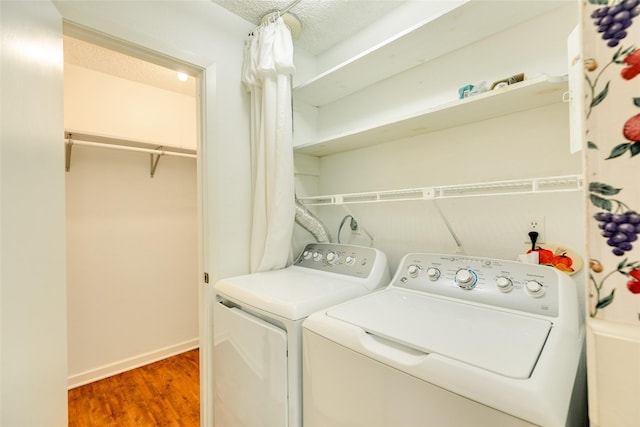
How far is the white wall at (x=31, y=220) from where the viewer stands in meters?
0.67

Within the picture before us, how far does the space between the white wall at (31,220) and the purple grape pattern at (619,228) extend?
124 centimetres

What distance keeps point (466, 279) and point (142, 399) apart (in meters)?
2.42

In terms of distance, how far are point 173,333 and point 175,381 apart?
53 cm

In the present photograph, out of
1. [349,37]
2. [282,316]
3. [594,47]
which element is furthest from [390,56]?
[282,316]

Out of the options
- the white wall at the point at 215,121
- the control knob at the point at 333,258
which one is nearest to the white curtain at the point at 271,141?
the white wall at the point at 215,121

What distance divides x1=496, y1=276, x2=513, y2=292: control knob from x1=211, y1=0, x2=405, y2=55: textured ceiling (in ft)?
4.99

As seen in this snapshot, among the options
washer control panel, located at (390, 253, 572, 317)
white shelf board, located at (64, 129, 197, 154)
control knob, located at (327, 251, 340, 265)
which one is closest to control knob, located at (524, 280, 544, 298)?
washer control panel, located at (390, 253, 572, 317)

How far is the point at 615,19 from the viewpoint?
18.0 inches

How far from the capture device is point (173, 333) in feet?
8.80

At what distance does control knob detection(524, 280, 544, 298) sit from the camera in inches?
36.4

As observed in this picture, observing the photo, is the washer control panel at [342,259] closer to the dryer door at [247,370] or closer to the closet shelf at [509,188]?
the closet shelf at [509,188]

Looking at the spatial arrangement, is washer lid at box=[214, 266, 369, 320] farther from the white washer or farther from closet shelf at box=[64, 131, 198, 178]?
closet shelf at box=[64, 131, 198, 178]

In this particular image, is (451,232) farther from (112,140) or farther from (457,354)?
(112,140)

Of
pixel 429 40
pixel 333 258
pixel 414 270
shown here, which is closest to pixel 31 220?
pixel 333 258
